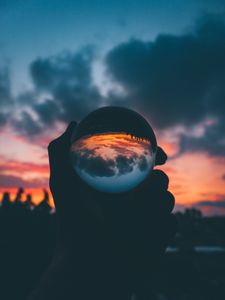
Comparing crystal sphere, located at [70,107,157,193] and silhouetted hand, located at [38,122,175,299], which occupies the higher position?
crystal sphere, located at [70,107,157,193]

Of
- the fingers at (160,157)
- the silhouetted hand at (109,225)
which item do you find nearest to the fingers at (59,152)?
the silhouetted hand at (109,225)

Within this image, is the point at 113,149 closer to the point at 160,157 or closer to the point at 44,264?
the point at 160,157

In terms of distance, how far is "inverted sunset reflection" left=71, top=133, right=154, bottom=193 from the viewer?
7.11 ft

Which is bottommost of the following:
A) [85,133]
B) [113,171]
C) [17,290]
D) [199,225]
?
[17,290]

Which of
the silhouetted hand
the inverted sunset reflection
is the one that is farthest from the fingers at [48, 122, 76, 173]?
the inverted sunset reflection

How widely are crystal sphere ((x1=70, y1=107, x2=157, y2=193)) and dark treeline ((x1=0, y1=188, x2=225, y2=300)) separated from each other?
2.66ft

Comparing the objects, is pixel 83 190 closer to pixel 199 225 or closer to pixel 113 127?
pixel 113 127

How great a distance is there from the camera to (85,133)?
2408 millimetres

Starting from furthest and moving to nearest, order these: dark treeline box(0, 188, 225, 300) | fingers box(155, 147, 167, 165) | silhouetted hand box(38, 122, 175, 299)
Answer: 1. dark treeline box(0, 188, 225, 300)
2. fingers box(155, 147, 167, 165)
3. silhouetted hand box(38, 122, 175, 299)

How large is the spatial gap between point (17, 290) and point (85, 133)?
4.67 m

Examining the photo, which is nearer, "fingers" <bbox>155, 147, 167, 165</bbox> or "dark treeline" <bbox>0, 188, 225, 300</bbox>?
"fingers" <bbox>155, 147, 167, 165</bbox>

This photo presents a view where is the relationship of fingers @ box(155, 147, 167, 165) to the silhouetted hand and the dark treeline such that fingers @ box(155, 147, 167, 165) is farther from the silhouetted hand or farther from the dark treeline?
the dark treeline

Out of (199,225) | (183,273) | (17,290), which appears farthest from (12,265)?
(199,225)


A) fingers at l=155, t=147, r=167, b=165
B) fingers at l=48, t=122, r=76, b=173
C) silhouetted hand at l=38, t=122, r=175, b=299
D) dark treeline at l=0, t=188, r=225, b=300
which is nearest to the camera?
silhouetted hand at l=38, t=122, r=175, b=299
